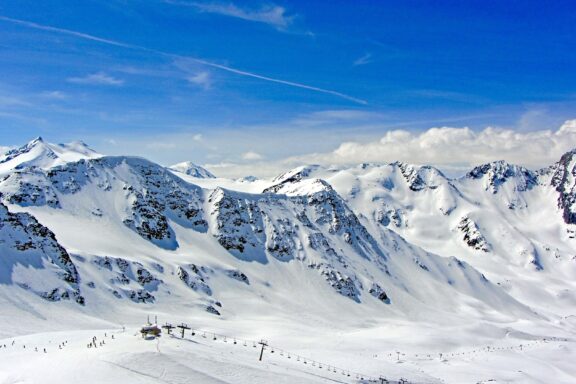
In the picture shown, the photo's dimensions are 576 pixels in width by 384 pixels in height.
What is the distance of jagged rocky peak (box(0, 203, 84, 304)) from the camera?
131 meters

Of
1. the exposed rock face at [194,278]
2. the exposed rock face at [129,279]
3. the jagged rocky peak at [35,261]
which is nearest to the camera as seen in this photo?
the jagged rocky peak at [35,261]

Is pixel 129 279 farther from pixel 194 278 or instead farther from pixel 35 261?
pixel 35 261

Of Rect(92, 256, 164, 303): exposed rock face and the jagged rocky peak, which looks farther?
Rect(92, 256, 164, 303): exposed rock face

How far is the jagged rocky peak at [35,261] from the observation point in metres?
131

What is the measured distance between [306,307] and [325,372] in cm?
12484

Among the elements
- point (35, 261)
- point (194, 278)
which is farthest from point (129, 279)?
point (35, 261)

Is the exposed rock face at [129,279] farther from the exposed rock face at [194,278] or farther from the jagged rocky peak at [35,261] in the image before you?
the jagged rocky peak at [35,261]

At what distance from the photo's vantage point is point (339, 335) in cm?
15525

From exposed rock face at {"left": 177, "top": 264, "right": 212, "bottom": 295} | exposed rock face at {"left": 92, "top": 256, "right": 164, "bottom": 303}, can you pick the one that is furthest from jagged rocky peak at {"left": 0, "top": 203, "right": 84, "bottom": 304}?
exposed rock face at {"left": 177, "top": 264, "right": 212, "bottom": 295}

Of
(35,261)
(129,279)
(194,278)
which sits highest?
(194,278)

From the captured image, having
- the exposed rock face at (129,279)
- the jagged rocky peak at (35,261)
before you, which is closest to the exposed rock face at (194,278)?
the exposed rock face at (129,279)

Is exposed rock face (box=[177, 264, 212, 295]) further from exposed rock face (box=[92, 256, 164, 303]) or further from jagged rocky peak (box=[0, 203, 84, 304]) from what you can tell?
jagged rocky peak (box=[0, 203, 84, 304])

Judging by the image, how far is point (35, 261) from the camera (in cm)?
14025

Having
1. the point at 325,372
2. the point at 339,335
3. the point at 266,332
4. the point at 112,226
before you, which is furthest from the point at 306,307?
the point at 325,372
